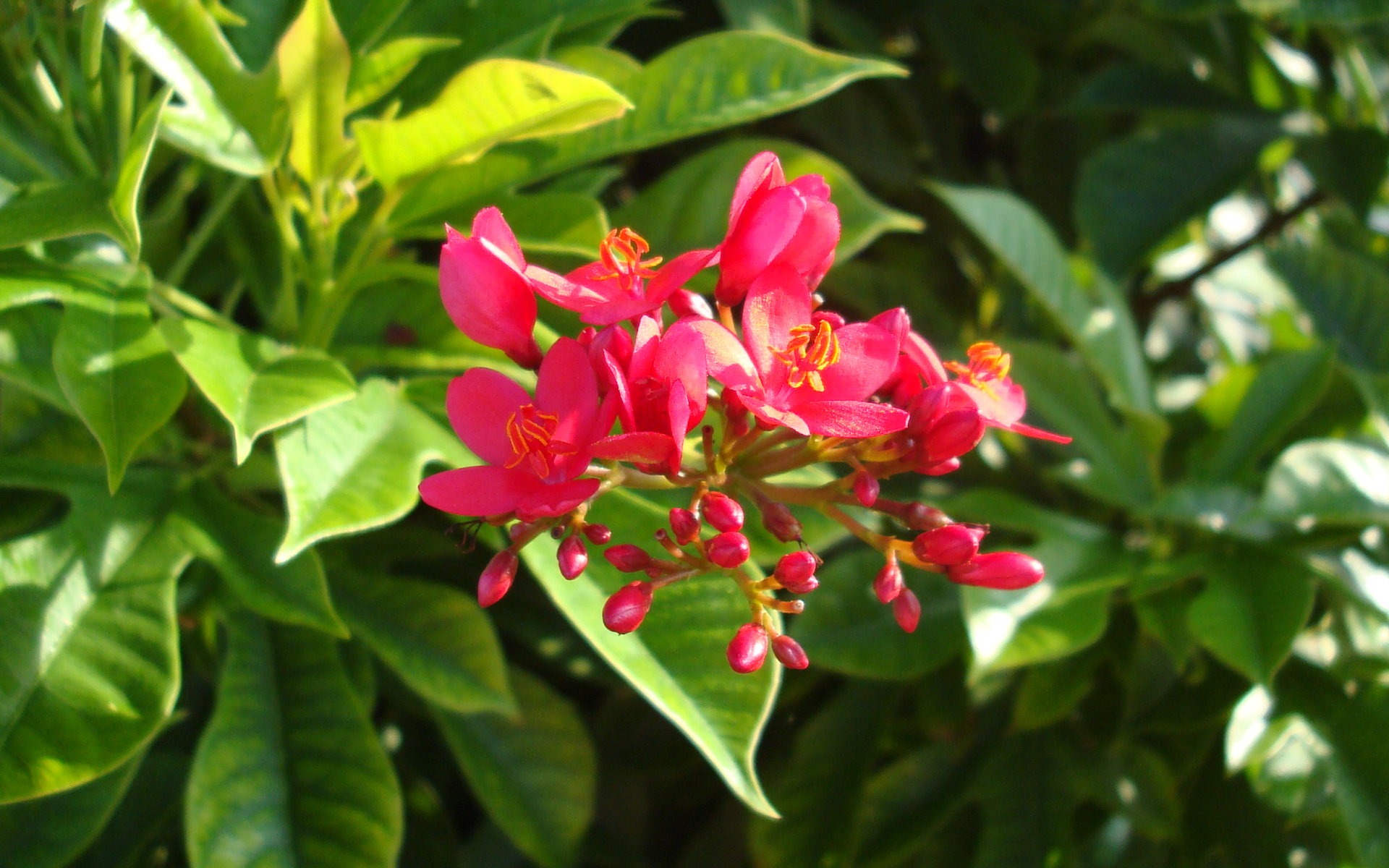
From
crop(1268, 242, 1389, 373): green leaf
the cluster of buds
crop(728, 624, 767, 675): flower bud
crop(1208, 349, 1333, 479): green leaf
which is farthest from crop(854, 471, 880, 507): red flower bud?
crop(1268, 242, 1389, 373): green leaf

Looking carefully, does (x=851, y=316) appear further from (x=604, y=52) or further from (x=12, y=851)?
(x=12, y=851)

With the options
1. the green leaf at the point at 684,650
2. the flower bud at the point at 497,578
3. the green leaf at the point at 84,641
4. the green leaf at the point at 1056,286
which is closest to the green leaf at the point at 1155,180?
the green leaf at the point at 1056,286

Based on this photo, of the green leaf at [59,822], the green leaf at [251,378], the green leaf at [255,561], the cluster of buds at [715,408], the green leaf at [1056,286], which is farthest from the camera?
the green leaf at [1056,286]

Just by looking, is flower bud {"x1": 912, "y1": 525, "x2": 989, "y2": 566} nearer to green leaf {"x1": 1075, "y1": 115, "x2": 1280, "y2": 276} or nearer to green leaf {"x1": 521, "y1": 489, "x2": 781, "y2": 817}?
green leaf {"x1": 521, "y1": 489, "x2": 781, "y2": 817}

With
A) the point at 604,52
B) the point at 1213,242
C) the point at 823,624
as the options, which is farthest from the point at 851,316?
the point at 1213,242

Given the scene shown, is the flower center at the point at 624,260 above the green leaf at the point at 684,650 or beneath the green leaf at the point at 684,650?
above

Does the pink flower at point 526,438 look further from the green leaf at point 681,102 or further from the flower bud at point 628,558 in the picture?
the green leaf at point 681,102
